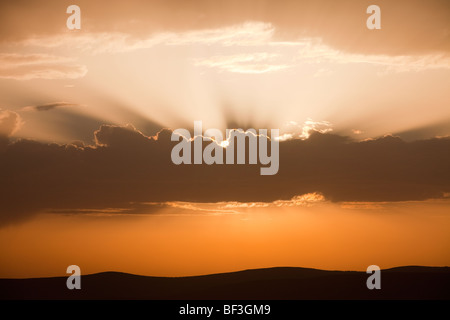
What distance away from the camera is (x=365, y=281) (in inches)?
4262

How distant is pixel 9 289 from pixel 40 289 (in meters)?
5.48

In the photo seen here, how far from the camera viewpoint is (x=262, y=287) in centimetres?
11038

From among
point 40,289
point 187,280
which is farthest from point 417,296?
point 40,289

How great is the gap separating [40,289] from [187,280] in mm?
25722

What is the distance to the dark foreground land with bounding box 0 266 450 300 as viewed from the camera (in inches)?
4161

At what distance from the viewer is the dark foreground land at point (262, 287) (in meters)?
106
